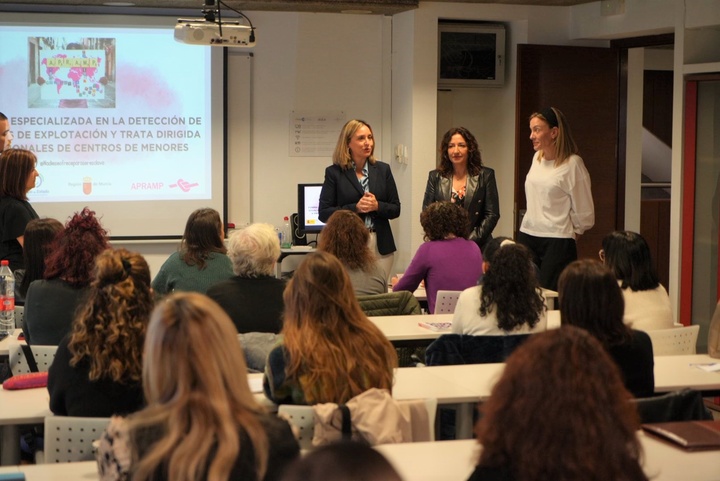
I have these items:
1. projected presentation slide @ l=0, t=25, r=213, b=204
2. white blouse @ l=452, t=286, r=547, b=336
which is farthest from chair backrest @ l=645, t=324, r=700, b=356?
projected presentation slide @ l=0, t=25, r=213, b=204

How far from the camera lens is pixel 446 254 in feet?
16.8

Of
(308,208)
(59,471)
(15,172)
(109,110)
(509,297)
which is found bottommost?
(59,471)

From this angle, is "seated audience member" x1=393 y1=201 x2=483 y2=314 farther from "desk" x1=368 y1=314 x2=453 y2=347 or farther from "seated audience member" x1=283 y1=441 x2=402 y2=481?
"seated audience member" x1=283 y1=441 x2=402 y2=481

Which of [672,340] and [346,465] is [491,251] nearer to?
[672,340]

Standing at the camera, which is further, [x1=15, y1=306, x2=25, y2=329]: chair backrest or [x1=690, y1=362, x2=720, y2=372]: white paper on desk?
[x1=15, y1=306, x2=25, y2=329]: chair backrest

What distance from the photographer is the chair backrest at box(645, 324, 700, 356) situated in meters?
4.17

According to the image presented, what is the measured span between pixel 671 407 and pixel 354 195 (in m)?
3.61

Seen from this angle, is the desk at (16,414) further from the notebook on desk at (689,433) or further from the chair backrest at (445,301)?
the chair backrest at (445,301)

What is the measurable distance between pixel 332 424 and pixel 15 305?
244cm

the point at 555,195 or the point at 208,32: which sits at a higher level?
the point at 208,32

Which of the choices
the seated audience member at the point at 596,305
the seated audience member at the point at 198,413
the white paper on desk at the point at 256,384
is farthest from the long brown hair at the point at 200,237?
the seated audience member at the point at 198,413

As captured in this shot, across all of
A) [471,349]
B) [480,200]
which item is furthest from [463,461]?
[480,200]

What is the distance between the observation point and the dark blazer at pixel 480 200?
635 centimetres

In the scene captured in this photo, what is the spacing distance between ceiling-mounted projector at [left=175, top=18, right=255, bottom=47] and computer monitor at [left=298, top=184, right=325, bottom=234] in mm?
1667
